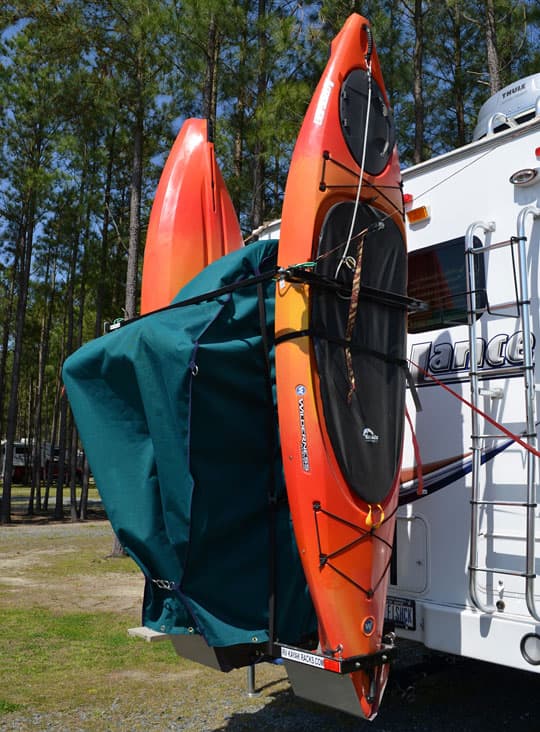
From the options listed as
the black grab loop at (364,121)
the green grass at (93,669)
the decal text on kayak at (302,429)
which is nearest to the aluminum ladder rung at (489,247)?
the black grab loop at (364,121)

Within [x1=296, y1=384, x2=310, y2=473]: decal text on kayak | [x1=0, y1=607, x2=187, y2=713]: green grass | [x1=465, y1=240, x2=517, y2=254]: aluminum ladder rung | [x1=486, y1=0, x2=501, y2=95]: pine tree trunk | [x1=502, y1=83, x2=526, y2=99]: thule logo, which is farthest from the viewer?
[x1=486, y1=0, x2=501, y2=95]: pine tree trunk

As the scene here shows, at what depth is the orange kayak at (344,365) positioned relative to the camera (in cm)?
345

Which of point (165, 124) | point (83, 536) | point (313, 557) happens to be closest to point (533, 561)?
point (313, 557)

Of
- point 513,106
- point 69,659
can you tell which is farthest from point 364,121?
point 69,659

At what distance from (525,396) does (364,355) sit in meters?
0.85

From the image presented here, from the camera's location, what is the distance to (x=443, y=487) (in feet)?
13.9

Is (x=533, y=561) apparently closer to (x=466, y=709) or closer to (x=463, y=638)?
(x=463, y=638)

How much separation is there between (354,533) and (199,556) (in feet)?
2.30

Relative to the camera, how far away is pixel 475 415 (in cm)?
408

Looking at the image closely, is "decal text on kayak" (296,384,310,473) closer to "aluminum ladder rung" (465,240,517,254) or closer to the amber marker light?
"aluminum ladder rung" (465,240,517,254)

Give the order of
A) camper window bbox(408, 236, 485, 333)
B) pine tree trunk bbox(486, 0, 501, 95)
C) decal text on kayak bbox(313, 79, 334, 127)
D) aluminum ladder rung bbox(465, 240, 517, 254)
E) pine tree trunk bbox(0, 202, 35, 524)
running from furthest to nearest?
→ pine tree trunk bbox(0, 202, 35, 524) < pine tree trunk bbox(486, 0, 501, 95) < camper window bbox(408, 236, 485, 333) < aluminum ladder rung bbox(465, 240, 517, 254) < decal text on kayak bbox(313, 79, 334, 127)

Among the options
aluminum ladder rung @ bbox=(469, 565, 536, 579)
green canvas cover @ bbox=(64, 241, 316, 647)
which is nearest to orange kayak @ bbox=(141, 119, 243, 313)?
green canvas cover @ bbox=(64, 241, 316, 647)

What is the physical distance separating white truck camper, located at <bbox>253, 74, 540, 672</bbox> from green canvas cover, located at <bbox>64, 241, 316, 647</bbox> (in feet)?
2.76

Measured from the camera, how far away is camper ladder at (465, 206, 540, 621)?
366 cm
